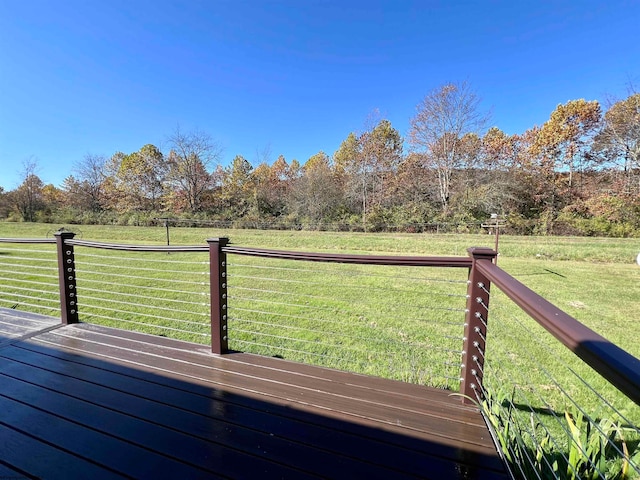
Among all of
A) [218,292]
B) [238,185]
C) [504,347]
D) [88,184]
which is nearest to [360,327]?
[504,347]

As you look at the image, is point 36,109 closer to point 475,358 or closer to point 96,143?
point 96,143

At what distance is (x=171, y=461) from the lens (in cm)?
119

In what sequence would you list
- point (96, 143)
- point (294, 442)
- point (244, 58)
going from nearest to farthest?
1. point (294, 442)
2. point (244, 58)
3. point (96, 143)

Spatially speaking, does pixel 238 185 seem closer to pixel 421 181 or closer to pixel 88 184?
pixel 88 184

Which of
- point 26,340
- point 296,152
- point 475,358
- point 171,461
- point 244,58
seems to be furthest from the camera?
point 296,152

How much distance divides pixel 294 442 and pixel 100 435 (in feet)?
2.85

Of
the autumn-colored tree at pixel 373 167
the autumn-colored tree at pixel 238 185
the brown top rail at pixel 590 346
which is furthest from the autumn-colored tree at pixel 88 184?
the brown top rail at pixel 590 346

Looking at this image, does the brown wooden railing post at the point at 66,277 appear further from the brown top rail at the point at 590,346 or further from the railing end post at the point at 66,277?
the brown top rail at the point at 590,346

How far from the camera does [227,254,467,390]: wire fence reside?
2.58 meters

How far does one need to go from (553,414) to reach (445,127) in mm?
17596

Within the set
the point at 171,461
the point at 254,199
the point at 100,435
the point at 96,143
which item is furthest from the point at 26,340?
the point at 96,143

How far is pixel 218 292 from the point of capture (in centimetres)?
207

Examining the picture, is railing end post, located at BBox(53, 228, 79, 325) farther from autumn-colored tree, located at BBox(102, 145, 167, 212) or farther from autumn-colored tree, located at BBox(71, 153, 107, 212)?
autumn-colored tree, located at BBox(71, 153, 107, 212)

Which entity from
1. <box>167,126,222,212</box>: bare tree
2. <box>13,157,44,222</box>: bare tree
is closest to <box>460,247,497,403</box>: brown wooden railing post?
<box>167,126,222,212</box>: bare tree
